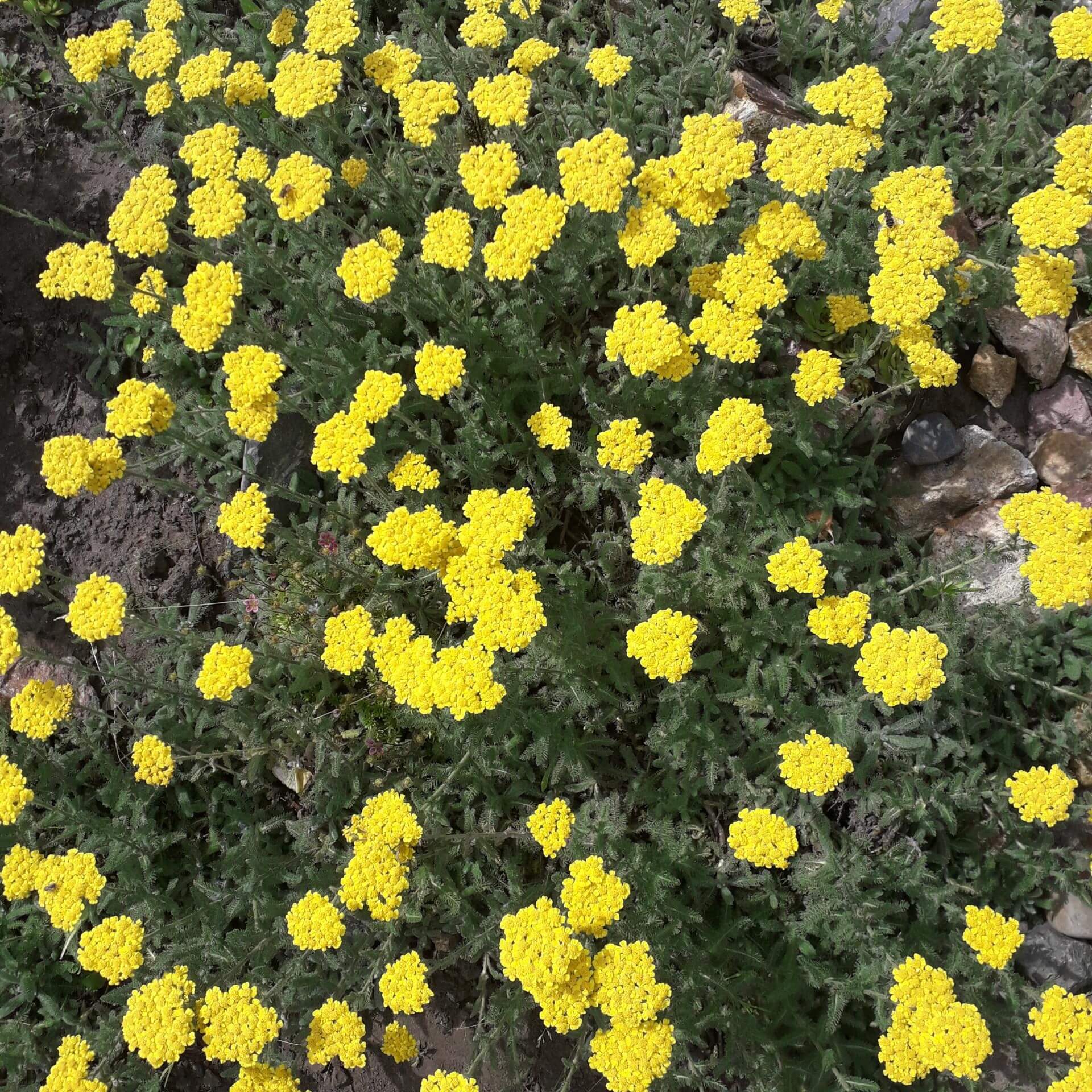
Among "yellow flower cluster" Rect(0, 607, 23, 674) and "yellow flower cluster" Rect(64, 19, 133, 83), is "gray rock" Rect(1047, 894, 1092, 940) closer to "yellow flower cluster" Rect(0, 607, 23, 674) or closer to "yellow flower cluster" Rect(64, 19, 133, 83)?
"yellow flower cluster" Rect(0, 607, 23, 674)

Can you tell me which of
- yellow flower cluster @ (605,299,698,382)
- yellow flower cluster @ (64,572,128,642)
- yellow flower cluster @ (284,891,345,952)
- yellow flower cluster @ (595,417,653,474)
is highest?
yellow flower cluster @ (605,299,698,382)

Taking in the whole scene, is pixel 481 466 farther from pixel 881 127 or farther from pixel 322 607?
pixel 881 127

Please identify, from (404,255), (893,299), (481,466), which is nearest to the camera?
(893,299)

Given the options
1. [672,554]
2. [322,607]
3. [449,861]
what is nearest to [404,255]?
[322,607]

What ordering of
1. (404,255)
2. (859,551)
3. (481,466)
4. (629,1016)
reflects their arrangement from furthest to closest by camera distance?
(404,255)
(481,466)
(859,551)
(629,1016)

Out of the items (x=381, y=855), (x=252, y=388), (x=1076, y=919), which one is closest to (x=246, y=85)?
(x=252, y=388)


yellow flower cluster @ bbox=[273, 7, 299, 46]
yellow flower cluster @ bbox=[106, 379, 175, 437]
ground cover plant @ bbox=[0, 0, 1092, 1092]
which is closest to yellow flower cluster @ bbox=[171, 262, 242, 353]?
ground cover plant @ bbox=[0, 0, 1092, 1092]
